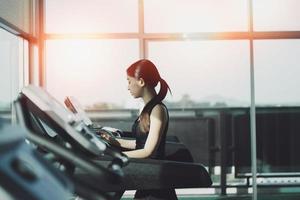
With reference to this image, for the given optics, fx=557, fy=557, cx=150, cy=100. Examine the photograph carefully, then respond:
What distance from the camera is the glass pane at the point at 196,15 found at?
5.46 m

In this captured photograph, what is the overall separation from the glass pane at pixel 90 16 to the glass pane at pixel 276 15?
1.21 meters

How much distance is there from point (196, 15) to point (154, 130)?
10.8ft

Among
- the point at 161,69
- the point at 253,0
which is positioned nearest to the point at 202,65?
the point at 161,69

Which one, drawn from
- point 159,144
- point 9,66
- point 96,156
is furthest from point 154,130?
point 9,66

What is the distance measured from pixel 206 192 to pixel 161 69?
148 cm

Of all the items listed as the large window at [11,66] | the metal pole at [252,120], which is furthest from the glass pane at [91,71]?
the metal pole at [252,120]

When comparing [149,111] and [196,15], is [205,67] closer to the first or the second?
[196,15]

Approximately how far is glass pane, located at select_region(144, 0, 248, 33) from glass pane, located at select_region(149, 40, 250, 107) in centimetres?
15

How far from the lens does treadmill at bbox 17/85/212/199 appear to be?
1086 millimetres

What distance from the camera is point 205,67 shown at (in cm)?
557

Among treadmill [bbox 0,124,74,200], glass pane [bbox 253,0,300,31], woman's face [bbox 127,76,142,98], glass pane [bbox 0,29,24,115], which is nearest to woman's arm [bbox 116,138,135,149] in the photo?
woman's face [bbox 127,76,142,98]

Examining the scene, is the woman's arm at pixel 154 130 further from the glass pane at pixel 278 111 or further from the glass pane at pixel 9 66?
the glass pane at pixel 278 111

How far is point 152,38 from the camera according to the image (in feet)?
17.8

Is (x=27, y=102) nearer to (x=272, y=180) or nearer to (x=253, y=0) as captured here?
(x=253, y=0)
